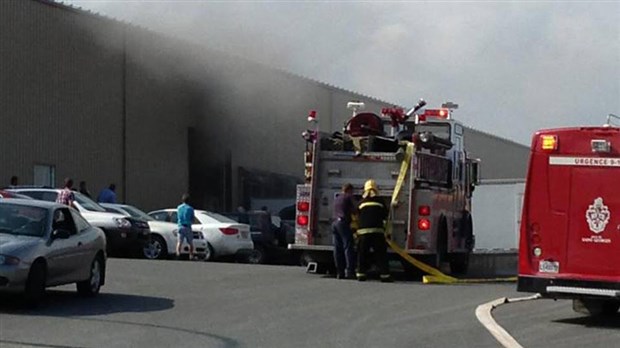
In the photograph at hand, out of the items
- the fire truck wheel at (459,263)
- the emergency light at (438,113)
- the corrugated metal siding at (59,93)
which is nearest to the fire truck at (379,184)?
the fire truck wheel at (459,263)

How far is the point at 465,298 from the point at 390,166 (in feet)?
13.4

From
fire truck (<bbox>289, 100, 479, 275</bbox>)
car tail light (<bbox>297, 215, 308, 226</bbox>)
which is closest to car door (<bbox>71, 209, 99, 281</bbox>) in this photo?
car tail light (<bbox>297, 215, 308, 226</bbox>)

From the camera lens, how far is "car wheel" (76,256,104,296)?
650 inches

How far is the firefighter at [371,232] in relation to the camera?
20.7 m

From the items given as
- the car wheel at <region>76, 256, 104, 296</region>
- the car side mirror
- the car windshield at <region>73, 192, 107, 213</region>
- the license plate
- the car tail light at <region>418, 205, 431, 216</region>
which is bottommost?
the car wheel at <region>76, 256, 104, 296</region>

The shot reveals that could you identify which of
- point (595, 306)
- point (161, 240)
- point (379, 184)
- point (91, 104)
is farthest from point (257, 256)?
point (595, 306)

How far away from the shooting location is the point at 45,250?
593 inches

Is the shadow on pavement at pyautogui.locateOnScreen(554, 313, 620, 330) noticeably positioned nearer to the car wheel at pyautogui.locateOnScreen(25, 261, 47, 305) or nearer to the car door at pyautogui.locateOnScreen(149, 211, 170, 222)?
the car wheel at pyautogui.locateOnScreen(25, 261, 47, 305)

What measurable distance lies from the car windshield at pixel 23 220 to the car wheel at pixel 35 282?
64 cm

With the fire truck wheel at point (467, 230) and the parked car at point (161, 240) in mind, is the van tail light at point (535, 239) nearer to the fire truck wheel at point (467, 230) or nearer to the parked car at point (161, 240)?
the fire truck wheel at point (467, 230)

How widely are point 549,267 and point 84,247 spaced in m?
6.34

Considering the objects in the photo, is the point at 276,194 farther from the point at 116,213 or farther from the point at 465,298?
the point at 465,298

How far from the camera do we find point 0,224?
15.5m

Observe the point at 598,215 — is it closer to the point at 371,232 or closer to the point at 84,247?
the point at 371,232
